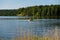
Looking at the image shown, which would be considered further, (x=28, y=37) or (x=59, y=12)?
(x=59, y=12)

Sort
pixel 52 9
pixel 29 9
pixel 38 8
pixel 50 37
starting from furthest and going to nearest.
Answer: pixel 29 9
pixel 38 8
pixel 52 9
pixel 50 37

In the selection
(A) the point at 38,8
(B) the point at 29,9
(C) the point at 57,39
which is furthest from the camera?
(B) the point at 29,9

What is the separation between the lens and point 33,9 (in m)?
61.2

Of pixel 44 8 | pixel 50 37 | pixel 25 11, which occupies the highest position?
pixel 50 37

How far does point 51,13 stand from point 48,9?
125 cm

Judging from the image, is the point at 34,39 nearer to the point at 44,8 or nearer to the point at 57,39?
the point at 57,39

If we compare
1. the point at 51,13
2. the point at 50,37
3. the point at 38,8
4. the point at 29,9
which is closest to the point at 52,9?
the point at 51,13

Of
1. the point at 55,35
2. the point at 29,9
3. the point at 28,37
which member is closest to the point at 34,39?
the point at 28,37

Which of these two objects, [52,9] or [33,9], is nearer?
[52,9]

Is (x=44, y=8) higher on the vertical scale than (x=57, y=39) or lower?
lower

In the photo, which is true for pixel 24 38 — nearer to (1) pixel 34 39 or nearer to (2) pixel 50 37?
(1) pixel 34 39

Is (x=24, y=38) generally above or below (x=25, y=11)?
above

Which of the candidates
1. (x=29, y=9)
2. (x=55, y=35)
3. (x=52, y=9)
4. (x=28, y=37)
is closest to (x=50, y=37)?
(x=55, y=35)

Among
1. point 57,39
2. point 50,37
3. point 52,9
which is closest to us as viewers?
point 57,39
